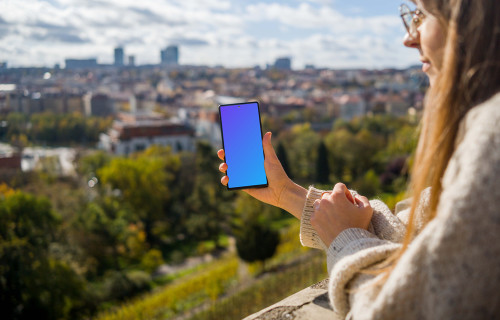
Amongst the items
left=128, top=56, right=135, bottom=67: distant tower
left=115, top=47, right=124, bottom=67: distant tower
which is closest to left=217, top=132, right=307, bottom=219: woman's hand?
left=115, top=47, right=124, bottom=67: distant tower

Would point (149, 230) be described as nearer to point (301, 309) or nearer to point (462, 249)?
point (301, 309)

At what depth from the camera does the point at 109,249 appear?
16.2 m

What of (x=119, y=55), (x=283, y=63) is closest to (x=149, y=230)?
(x=119, y=55)

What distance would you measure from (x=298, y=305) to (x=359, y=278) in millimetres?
295

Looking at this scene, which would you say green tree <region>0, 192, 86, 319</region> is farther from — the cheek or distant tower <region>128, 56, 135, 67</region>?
distant tower <region>128, 56, 135, 67</region>

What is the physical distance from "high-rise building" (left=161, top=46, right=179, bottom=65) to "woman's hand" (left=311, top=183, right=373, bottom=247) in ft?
331

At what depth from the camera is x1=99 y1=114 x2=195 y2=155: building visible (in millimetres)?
31719

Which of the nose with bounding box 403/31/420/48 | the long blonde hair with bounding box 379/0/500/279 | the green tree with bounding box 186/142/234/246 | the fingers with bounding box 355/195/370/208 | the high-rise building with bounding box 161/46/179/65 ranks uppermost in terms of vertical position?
the high-rise building with bounding box 161/46/179/65

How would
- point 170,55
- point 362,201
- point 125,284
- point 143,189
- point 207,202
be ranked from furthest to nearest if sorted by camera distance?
point 170,55, point 207,202, point 143,189, point 125,284, point 362,201

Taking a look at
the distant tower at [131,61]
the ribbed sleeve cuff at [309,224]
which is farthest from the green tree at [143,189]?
the distant tower at [131,61]

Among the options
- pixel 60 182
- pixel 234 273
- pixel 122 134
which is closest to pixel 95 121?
pixel 122 134

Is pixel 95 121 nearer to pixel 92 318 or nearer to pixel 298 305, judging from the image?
pixel 92 318

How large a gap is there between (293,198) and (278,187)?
6 cm

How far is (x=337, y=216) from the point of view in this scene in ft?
3.76
